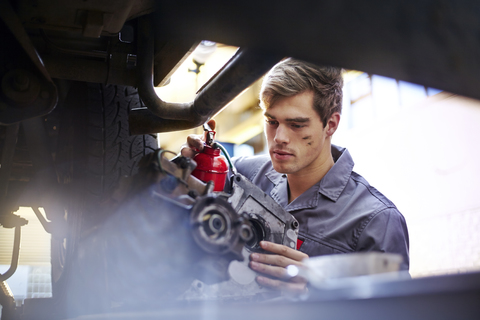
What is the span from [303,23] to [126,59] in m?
0.99

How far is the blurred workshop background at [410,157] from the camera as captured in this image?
16.8ft

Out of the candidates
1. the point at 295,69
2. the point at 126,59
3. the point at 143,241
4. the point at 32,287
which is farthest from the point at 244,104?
the point at 143,241

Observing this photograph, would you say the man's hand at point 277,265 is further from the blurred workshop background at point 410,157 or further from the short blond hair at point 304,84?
the blurred workshop background at point 410,157

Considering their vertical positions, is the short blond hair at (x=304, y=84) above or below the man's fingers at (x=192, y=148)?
above

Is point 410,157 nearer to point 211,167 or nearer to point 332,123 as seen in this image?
point 332,123

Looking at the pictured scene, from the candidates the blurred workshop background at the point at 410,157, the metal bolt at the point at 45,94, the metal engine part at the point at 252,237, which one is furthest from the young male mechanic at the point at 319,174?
the blurred workshop background at the point at 410,157

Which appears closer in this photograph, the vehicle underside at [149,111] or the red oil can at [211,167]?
the vehicle underside at [149,111]

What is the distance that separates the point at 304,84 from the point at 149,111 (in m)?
0.78

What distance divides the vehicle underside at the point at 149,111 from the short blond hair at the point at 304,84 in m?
0.56

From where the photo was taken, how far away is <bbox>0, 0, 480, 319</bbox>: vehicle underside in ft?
1.71

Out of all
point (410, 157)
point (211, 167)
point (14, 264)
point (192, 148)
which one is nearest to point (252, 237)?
point (211, 167)

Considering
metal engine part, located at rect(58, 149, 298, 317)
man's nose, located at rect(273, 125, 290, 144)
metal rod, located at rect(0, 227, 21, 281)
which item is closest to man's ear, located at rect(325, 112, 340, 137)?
man's nose, located at rect(273, 125, 290, 144)

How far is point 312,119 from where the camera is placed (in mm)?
1793

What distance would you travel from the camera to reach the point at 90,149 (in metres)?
1.45
